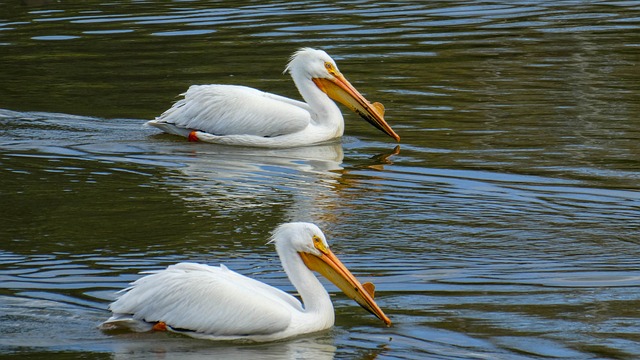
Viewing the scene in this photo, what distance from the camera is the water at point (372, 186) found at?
552 cm

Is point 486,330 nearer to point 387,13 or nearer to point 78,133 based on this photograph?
point 78,133

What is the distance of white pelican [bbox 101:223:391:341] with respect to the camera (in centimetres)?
534

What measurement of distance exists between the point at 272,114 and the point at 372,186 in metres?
1.43

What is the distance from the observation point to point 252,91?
9.62m

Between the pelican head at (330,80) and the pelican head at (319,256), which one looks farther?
the pelican head at (330,80)

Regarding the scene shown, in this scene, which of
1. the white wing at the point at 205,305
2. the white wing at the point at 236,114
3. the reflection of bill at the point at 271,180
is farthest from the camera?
the white wing at the point at 236,114

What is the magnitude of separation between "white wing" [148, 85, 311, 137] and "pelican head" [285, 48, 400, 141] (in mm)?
258

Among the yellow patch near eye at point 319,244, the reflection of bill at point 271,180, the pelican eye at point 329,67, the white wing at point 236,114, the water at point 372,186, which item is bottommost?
the reflection of bill at point 271,180

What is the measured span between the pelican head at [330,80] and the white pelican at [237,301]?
412cm

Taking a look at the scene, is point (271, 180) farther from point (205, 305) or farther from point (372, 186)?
point (205, 305)

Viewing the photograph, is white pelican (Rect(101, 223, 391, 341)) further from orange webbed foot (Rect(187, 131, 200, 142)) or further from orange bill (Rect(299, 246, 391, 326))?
orange webbed foot (Rect(187, 131, 200, 142))

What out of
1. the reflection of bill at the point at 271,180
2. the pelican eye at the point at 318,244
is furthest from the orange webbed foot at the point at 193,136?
the pelican eye at the point at 318,244

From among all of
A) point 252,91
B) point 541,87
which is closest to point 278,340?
point 252,91

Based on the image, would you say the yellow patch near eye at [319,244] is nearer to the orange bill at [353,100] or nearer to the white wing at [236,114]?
the white wing at [236,114]
